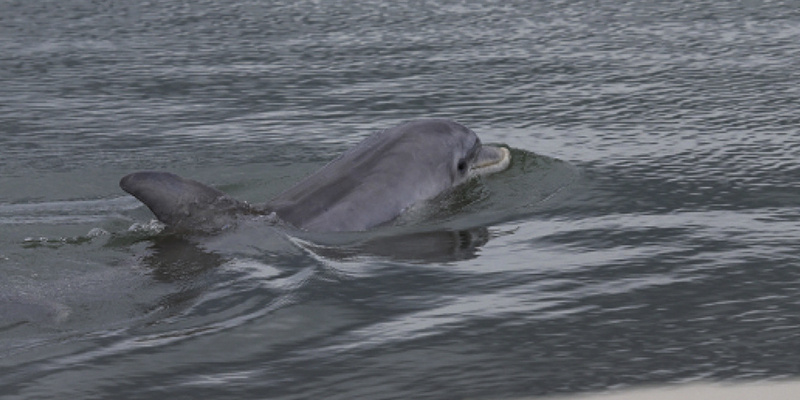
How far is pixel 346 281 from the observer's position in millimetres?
6922

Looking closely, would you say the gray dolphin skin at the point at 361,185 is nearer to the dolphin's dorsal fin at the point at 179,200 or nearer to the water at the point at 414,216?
the dolphin's dorsal fin at the point at 179,200

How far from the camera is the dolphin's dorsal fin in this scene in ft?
25.2

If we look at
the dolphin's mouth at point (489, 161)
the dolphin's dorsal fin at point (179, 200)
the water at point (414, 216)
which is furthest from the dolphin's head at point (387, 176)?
the dolphin's dorsal fin at point (179, 200)

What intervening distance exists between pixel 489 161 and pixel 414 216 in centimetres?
115

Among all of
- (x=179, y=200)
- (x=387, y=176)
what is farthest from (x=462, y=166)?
(x=179, y=200)

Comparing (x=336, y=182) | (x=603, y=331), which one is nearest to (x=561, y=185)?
(x=336, y=182)

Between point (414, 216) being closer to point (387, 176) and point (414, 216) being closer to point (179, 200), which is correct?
point (387, 176)

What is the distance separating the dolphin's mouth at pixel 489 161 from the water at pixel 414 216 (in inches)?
4.9

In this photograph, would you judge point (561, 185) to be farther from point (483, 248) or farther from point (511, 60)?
point (511, 60)

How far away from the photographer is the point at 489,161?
9445 mm

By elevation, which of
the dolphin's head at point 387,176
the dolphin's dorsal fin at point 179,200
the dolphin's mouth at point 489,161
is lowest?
the dolphin's mouth at point 489,161

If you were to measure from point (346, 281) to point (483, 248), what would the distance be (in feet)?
3.25

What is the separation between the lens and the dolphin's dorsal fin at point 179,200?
7668 mm

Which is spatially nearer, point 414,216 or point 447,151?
point 414,216
